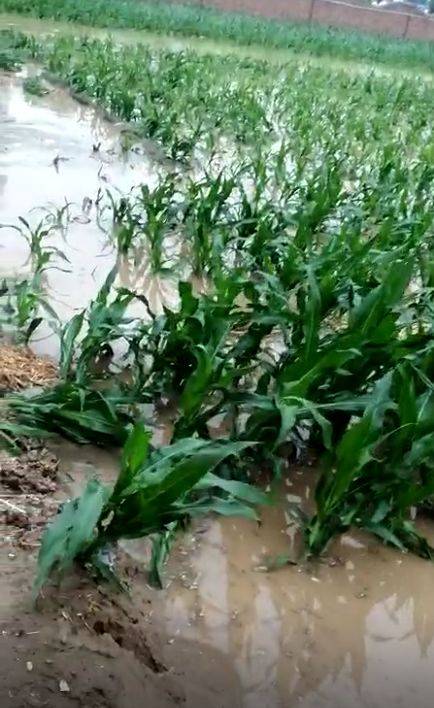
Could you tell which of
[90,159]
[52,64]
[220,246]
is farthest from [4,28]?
[220,246]

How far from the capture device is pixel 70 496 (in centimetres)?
268

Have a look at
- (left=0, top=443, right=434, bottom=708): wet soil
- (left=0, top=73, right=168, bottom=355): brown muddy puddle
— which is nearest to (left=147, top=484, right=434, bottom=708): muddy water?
(left=0, top=443, right=434, bottom=708): wet soil

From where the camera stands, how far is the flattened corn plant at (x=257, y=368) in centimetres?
234

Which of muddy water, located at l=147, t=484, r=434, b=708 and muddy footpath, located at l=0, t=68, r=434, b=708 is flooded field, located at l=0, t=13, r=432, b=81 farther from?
muddy water, located at l=147, t=484, r=434, b=708

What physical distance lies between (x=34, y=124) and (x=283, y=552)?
614cm

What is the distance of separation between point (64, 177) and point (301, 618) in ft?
14.8

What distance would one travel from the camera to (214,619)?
231 centimetres

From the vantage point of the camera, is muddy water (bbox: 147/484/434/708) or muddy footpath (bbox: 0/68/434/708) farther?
muddy water (bbox: 147/484/434/708)

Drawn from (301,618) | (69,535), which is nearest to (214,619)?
(301,618)

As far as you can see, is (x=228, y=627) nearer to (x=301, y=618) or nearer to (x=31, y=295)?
(x=301, y=618)

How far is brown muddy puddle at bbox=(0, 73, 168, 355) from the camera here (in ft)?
14.9

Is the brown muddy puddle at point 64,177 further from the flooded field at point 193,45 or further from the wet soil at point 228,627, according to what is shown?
the flooded field at point 193,45

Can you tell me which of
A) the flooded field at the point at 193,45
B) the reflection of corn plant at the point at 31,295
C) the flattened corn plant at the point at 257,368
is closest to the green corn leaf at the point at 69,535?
the flattened corn plant at the point at 257,368

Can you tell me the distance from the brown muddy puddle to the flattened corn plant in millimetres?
240
